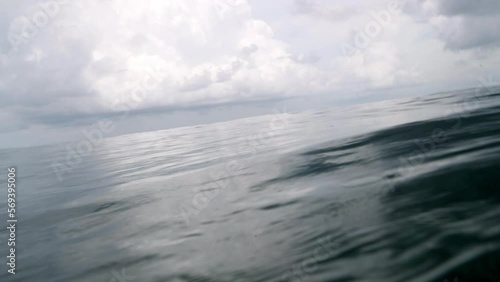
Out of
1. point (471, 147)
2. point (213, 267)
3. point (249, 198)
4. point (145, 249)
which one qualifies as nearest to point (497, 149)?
point (471, 147)

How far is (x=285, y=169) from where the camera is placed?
1442 centimetres

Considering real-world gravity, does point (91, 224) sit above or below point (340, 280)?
below

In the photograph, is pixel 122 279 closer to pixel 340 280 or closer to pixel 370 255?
pixel 340 280

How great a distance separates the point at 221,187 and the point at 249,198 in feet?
8.83

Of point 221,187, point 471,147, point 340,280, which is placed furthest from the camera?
point 221,187

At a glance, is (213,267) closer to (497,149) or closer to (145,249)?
(145,249)

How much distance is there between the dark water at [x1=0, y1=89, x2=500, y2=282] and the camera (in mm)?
5184

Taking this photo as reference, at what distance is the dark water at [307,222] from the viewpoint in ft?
17.0

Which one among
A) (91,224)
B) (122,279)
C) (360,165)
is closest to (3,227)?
(91,224)

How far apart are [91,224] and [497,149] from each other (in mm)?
13640

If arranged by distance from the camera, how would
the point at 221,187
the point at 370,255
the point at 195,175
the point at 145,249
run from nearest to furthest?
the point at 370,255, the point at 145,249, the point at 221,187, the point at 195,175

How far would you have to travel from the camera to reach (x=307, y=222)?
24.9 ft

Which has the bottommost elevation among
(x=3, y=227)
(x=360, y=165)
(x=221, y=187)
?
(x=3, y=227)

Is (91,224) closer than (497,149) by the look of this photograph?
No
